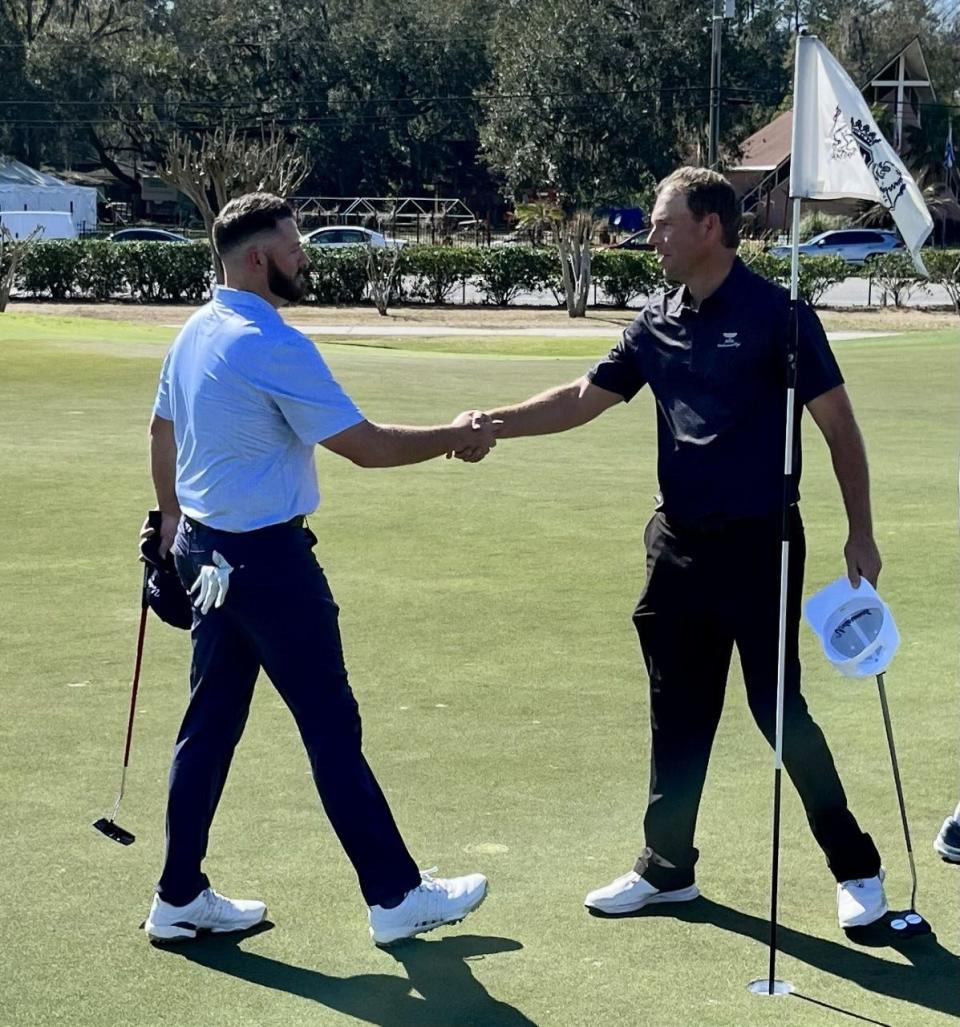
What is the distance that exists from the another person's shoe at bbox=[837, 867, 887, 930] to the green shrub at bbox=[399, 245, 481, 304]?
127 feet

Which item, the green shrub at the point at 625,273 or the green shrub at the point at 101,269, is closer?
the green shrub at the point at 101,269

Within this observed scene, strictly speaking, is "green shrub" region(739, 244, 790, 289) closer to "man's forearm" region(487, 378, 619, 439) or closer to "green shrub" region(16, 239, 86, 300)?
"green shrub" region(16, 239, 86, 300)

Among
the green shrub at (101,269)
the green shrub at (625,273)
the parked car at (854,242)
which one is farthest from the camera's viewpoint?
the parked car at (854,242)

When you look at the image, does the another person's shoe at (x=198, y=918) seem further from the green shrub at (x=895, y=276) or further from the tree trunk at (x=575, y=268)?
the green shrub at (x=895, y=276)

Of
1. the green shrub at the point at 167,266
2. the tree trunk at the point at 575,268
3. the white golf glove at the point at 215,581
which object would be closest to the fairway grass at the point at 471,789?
the white golf glove at the point at 215,581

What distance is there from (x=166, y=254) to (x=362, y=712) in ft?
122

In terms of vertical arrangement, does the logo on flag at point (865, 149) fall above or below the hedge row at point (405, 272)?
above

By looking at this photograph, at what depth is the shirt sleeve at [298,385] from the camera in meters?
4.38

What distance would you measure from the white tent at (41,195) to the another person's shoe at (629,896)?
66375mm

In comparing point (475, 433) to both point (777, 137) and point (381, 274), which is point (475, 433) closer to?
point (381, 274)

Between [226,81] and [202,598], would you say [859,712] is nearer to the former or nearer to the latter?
[202,598]

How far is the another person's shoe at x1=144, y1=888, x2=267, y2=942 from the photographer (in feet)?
14.7

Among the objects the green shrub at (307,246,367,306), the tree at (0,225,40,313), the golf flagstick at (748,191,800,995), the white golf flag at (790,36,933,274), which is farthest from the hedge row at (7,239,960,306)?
the golf flagstick at (748,191,800,995)

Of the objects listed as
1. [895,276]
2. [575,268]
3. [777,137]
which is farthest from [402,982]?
[777,137]
